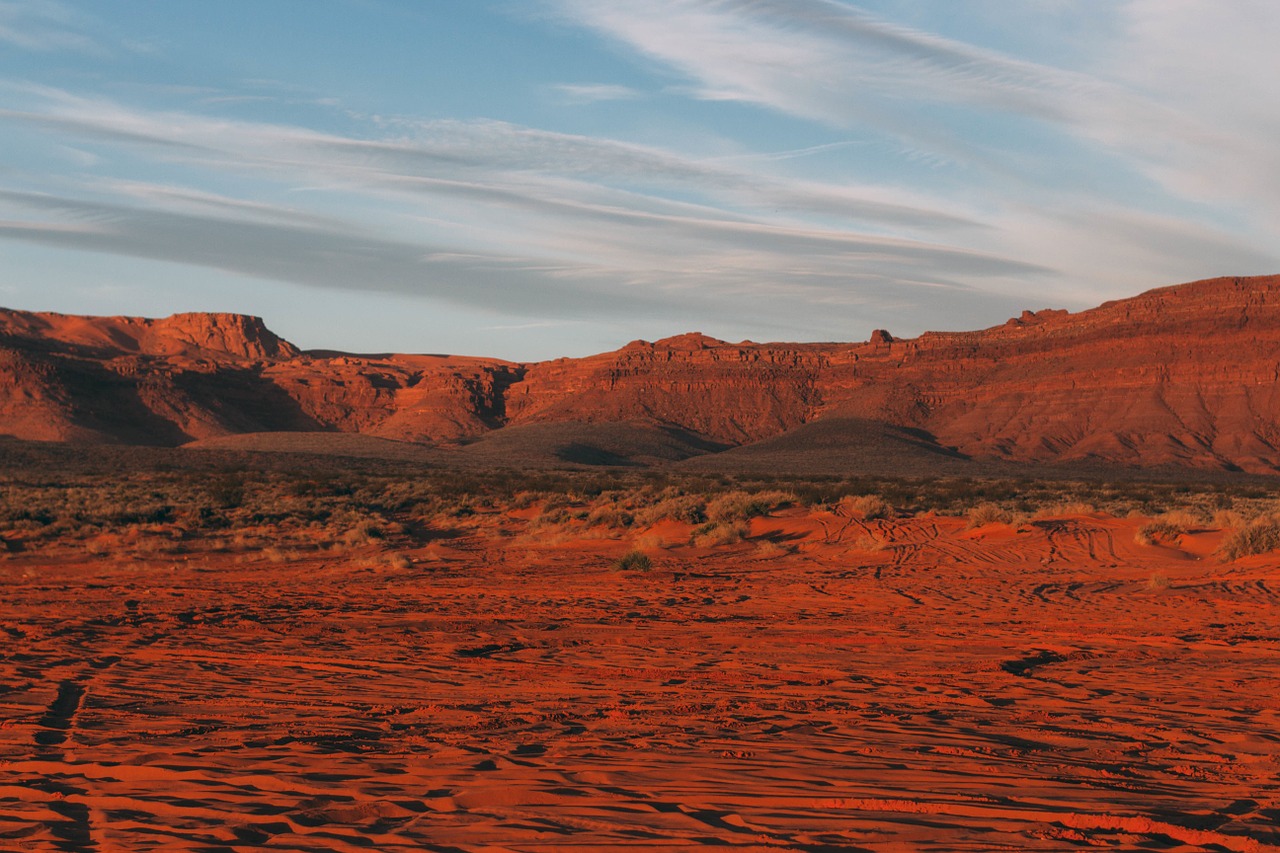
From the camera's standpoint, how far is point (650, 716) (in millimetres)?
7602

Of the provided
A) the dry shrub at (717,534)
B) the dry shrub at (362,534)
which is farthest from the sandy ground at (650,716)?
the dry shrub at (362,534)

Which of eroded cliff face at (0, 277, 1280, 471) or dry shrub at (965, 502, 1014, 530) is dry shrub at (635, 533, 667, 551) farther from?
eroded cliff face at (0, 277, 1280, 471)

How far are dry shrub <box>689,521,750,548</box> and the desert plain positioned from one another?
13 centimetres

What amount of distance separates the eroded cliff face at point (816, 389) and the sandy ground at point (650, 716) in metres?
78.8

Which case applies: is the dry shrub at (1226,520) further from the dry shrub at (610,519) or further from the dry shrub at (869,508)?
the dry shrub at (610,519)

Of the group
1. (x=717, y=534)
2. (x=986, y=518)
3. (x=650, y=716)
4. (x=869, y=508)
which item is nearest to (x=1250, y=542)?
(x=986, y=518)

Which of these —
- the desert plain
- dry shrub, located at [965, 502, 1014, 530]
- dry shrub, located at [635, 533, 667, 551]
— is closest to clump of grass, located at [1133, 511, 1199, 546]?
the desert plain

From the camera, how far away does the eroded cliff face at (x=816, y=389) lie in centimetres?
9412

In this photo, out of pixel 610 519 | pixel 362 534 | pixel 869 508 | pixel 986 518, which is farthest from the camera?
pixel 610 519

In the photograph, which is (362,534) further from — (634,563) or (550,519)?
Answer: (634,563)

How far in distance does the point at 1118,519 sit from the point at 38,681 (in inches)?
823

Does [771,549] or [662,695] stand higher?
[662,695]

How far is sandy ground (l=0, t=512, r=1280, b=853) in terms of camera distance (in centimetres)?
499

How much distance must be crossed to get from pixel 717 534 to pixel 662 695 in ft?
47.6
